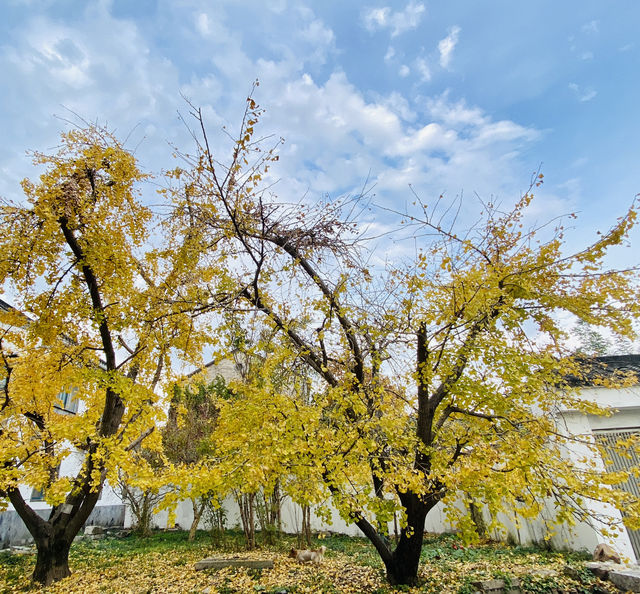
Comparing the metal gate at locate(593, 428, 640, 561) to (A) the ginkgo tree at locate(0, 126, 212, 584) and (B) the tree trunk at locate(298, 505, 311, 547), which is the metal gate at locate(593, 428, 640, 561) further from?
(A) the ginkgo tree at locate(0, 126, 212, 584)

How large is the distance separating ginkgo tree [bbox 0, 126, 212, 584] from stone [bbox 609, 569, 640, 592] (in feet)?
24.5

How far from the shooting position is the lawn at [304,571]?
581 centimetres

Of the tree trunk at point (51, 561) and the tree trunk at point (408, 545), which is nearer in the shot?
the tree trunk at point (408, 545)

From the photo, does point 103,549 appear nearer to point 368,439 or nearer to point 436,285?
point 368,439


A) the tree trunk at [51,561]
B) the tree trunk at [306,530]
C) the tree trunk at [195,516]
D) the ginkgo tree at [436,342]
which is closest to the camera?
the ginkgo tree at [436,342]

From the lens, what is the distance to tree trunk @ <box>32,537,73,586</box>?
6703 millimetres

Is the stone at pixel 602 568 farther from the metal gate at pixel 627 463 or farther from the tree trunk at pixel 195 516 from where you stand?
the tree trunk at pixel 195 516

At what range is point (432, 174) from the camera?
5375 millimetres

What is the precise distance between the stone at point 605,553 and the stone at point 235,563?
6230 mm

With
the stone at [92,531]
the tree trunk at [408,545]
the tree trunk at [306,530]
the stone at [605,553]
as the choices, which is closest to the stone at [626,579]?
the stone at [605,553]

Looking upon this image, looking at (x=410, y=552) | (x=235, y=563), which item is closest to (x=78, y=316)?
(x=235, y=563)

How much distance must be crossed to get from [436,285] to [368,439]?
2329 millimetres

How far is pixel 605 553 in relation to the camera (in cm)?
685

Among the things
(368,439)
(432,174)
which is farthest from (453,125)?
(368,439)
